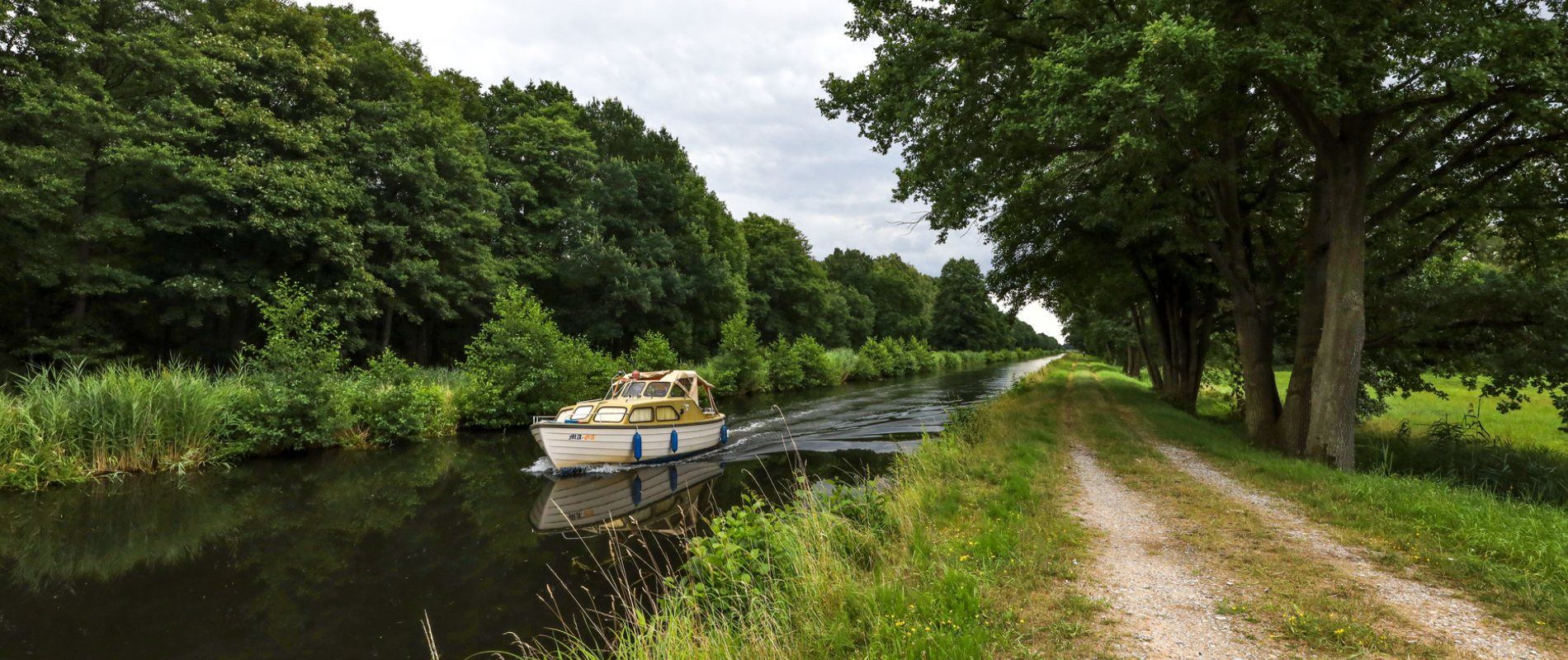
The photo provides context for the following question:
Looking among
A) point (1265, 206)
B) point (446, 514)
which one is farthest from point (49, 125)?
point (1265, 206)

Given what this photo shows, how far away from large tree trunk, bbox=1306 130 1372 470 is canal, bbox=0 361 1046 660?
8.61m

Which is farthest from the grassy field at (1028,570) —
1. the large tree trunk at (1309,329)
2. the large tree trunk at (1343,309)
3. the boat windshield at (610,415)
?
the boat windshield at (610,415)

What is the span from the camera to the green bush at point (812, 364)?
39.8 metres

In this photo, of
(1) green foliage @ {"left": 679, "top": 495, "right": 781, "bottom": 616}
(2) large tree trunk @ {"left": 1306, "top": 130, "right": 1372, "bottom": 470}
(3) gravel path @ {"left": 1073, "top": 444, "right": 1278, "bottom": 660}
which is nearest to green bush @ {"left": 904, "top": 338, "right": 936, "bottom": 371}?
(2) large tree trunk @ {"left": 1306, "top": 130, "right": 1372, "bottom": 470}

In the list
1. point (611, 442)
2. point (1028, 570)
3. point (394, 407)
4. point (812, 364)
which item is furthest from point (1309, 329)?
point (812, 364)

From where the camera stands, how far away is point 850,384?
44094 millimetres

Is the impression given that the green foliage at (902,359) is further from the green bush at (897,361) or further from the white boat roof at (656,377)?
the white boat roof at (656,377)

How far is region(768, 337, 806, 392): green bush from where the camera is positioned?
37.0 metres

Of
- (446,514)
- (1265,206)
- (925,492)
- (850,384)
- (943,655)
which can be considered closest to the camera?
(943,655)

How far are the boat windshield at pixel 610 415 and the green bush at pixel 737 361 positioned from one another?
54.2 feet

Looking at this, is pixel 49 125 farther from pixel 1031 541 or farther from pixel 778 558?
pixel 1031 541

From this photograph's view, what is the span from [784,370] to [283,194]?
25218mm

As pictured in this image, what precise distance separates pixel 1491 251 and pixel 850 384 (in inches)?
1266

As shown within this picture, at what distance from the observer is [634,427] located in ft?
48.6
